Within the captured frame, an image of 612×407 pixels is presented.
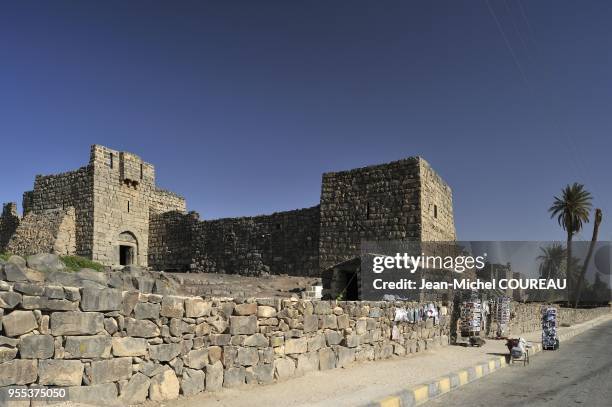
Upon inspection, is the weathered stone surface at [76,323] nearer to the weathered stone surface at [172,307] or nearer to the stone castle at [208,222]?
the weathered stone surface at [172,307]

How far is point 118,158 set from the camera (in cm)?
2619

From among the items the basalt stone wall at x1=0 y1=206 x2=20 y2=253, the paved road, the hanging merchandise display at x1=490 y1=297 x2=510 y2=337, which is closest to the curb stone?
the paved road

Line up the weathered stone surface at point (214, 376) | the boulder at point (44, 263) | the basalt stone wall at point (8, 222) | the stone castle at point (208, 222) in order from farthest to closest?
the basalt stone wall at point (8, 222), the stone castle at point (208, 222), the boulder at point (44, 263), the weathered stone surface at point (214, 376)

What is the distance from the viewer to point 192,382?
683 centimetres

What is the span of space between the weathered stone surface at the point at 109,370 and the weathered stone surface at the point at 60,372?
0.13 metres

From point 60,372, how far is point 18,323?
690 millimetres

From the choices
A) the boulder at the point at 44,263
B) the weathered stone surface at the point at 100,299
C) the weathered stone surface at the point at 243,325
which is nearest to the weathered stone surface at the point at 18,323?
the weathered stone surface at the point at 100,299

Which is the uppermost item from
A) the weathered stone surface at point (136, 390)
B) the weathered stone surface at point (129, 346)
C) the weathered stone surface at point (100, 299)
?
the weathered stone surface at point (100, 299)

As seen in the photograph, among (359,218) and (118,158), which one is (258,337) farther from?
(118,158)

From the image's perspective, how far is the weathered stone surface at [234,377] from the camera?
7.39 meters

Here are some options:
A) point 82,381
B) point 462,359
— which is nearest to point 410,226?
point 462,359

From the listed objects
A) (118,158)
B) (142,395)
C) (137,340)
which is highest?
(118,158)

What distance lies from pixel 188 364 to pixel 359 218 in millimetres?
14421

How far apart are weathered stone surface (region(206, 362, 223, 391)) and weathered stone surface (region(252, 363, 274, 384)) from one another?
723 millimetres
